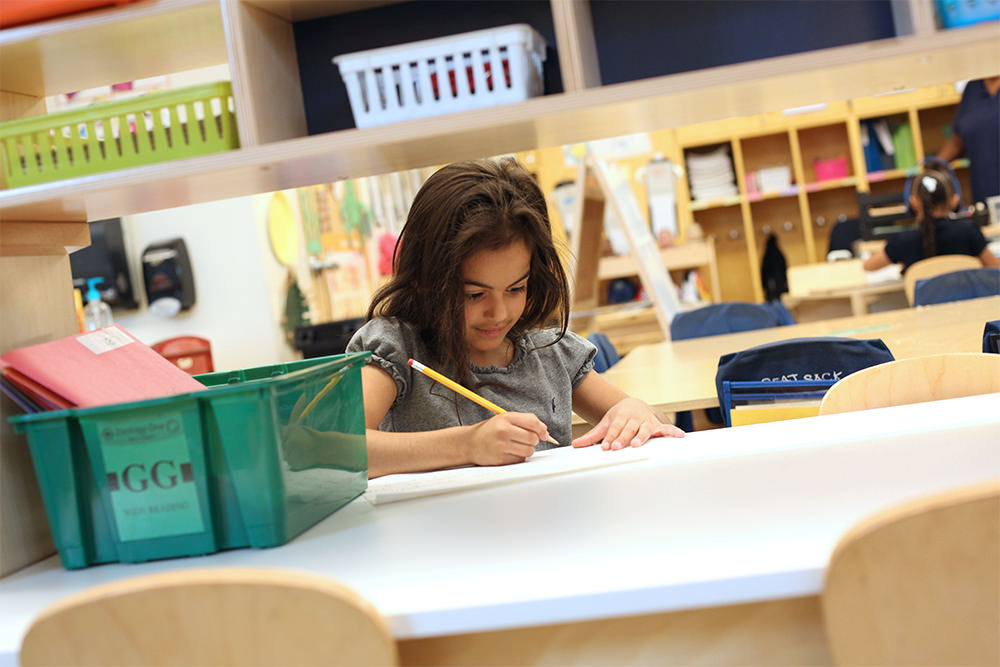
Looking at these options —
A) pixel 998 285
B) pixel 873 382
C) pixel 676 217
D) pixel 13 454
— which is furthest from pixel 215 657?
pixel 676 217

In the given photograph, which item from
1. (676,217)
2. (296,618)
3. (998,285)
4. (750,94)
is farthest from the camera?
(676,217)

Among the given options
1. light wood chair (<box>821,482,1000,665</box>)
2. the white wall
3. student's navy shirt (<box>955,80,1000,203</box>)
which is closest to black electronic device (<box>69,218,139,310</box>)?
the white wall

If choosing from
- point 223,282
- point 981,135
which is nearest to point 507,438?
point 223,282

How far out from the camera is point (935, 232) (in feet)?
14.6

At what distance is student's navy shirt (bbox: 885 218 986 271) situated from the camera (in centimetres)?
438

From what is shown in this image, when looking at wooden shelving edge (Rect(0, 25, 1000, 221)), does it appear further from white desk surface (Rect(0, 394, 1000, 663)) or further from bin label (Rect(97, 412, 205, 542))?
white desk surface (Rect(0, 394, 1000, 663))

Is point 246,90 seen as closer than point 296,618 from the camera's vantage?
No

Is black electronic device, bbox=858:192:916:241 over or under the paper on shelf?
over

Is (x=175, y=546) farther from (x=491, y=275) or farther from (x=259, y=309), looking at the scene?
(x=259, y=309)

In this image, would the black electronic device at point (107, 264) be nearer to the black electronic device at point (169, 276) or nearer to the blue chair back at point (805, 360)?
the black electronic device at point (169, 276)

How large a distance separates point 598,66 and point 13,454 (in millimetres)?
1038

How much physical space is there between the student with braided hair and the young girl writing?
10.3 feet

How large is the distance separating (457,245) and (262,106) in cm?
41

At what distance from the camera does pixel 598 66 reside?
1508 mm
